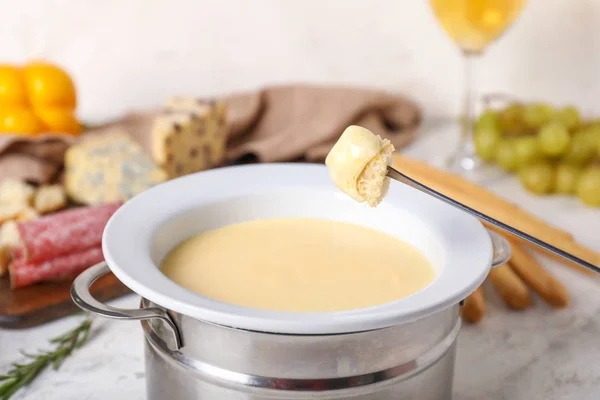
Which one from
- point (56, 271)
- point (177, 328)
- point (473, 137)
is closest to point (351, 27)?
point (473, 137)

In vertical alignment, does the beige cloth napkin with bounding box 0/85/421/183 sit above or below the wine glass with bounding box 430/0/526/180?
below

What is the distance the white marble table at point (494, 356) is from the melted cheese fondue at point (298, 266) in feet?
0.69

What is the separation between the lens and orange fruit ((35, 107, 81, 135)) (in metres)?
1.73

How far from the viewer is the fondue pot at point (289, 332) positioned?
672mm

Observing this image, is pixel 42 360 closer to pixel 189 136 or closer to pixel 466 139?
pixel 189 136

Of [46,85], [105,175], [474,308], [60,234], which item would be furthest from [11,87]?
[474,308]

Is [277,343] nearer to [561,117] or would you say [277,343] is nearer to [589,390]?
[589,390]

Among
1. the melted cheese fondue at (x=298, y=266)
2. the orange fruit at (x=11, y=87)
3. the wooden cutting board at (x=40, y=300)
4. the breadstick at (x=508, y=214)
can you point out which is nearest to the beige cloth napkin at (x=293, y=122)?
the orange fruit at (x=11, y=87)

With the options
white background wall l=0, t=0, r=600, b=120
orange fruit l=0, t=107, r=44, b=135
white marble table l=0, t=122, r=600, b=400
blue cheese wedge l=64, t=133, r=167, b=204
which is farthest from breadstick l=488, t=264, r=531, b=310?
orange fruit l=0, t=107, r=44, b=135

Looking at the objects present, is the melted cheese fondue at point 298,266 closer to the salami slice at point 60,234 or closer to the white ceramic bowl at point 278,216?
the white ceramic bowl at point 278,216

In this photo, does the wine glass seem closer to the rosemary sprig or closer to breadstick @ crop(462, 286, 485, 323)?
breadstick @ crop(462, 286, 485, 323)

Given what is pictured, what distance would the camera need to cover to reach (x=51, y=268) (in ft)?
3.90

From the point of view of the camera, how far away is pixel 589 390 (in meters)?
0.95

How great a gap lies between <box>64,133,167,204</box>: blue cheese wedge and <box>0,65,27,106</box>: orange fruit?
0.77ft
